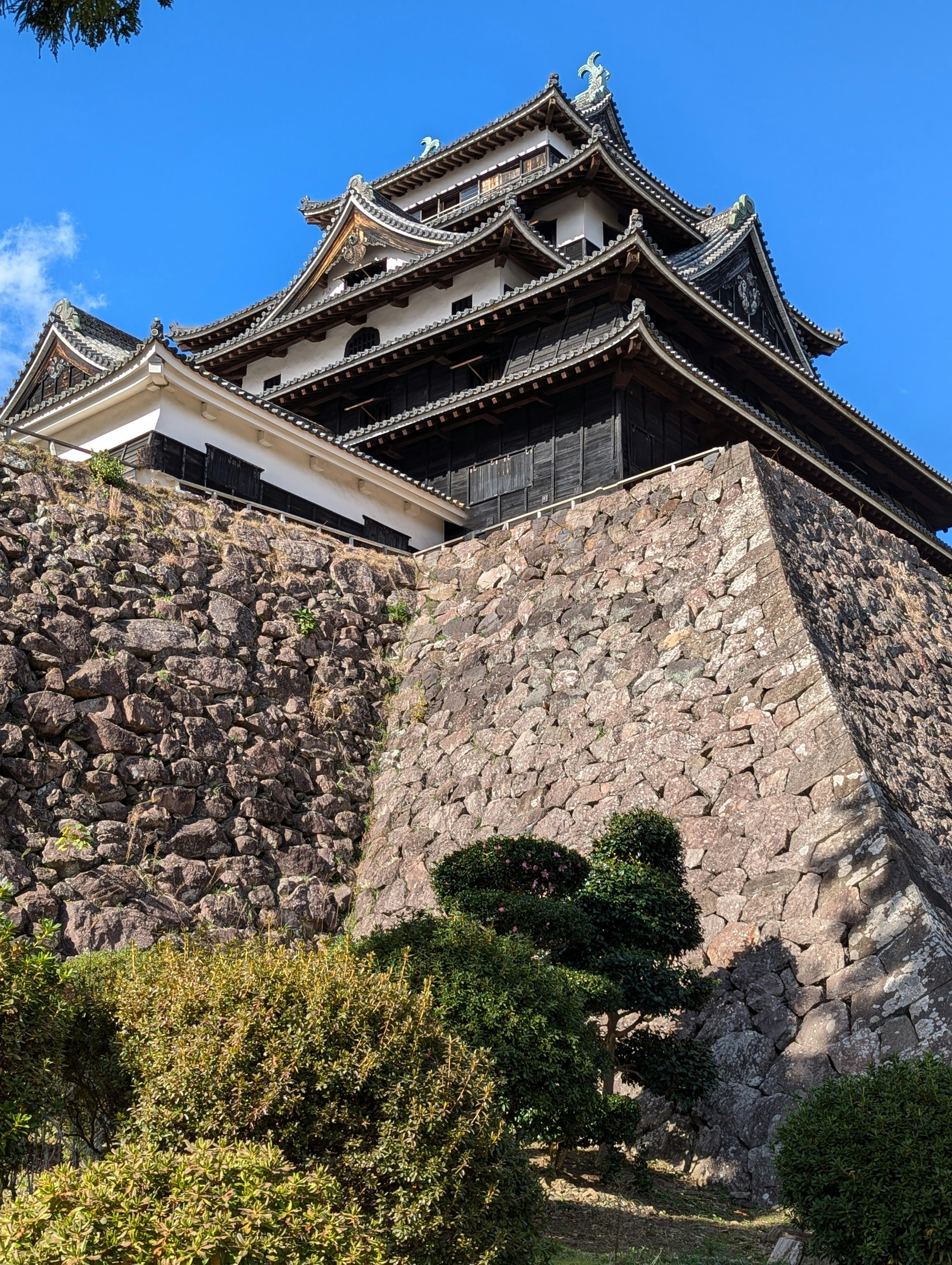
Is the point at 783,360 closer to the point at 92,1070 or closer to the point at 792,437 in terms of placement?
Result: the point at 792,437

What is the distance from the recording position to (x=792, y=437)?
834 inches

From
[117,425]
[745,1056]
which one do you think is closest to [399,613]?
[117,425]

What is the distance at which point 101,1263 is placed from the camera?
14.7 ft

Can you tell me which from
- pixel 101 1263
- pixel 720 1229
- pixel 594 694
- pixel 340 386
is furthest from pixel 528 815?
pixel 340 386

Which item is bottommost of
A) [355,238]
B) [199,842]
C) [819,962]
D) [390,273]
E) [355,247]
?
[819,962]

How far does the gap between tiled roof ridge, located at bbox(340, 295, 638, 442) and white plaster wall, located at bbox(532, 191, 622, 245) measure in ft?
18.5

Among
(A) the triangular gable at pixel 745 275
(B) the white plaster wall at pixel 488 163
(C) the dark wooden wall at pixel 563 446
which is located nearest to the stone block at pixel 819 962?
(C) the dark wooden wall at pixel 563 446

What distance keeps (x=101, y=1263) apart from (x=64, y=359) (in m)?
21.5

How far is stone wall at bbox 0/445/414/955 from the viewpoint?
13516 millimetres

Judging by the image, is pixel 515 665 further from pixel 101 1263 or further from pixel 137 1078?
pixel 101 1263

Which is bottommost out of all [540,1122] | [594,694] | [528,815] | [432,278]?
[540,1122]

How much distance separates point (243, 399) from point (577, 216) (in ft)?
36.2

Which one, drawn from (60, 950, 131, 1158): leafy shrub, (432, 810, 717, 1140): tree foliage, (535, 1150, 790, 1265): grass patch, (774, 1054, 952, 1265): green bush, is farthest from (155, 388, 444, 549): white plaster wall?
(774, 1054, 952, 1265): green bush

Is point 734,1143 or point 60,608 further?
point 60,608
